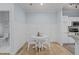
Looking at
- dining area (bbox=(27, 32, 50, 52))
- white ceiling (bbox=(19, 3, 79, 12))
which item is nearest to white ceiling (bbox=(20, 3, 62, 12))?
white ceiling (bbox=(19, 3, 79, 12))

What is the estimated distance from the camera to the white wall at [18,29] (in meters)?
1.57

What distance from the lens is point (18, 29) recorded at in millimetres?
1616

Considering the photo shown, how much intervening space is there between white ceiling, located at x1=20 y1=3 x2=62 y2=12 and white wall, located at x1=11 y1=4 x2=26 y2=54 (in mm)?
103

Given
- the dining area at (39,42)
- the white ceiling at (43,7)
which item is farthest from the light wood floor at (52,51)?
the white ceiling at (43,7)

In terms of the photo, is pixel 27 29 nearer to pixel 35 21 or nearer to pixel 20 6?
pixel 35 21

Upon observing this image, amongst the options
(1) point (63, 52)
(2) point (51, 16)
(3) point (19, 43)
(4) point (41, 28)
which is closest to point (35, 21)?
(4) point (41, 28)

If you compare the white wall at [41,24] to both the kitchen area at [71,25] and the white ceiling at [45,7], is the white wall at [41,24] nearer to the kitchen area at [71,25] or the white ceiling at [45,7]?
the white ceiling at [45,7]

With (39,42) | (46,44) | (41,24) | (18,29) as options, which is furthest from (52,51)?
(18,29)

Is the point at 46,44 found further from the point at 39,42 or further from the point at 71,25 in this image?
the point at 71,25

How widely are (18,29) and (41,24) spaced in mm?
359

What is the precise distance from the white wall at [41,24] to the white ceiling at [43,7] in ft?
0.22

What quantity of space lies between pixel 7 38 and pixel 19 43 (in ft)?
0.62

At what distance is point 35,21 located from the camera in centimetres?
162

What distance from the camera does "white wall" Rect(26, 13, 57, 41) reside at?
159cm
